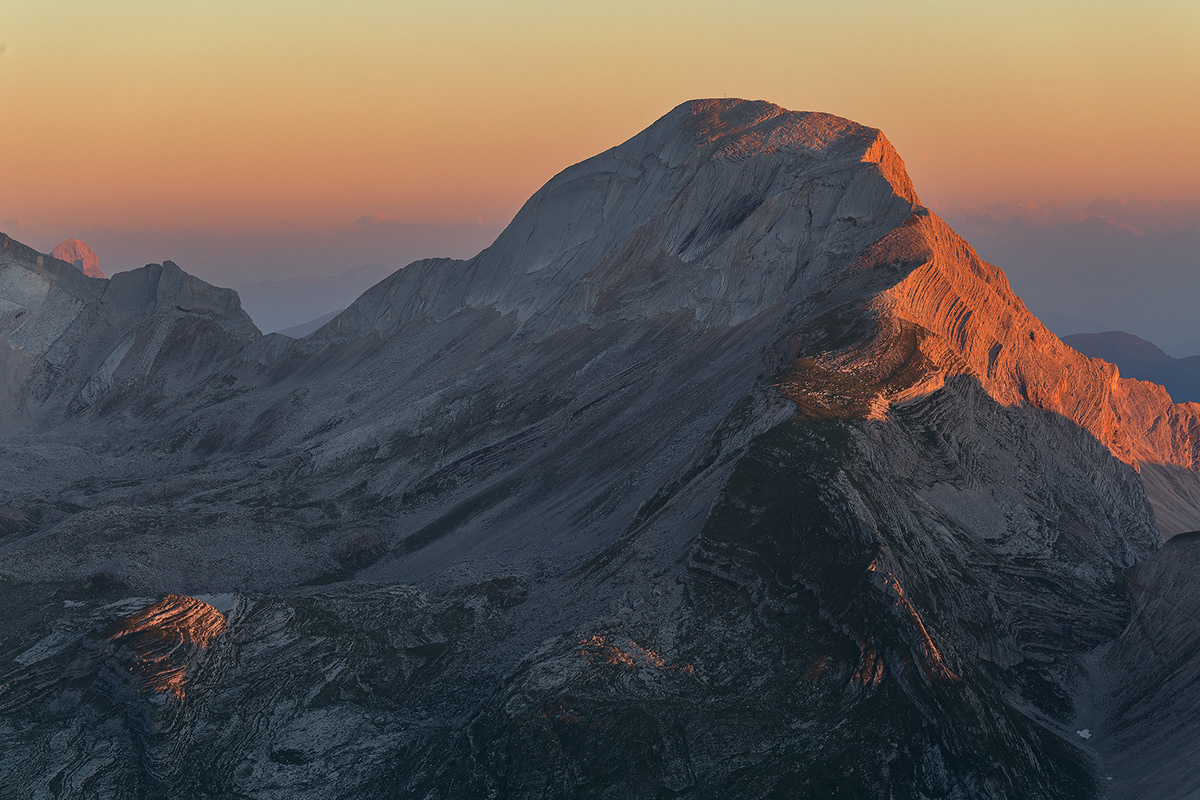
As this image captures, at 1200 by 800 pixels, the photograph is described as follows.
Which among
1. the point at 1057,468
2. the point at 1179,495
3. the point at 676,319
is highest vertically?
the point at 676,319

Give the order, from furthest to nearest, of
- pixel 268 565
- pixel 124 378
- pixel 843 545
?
pixel 124 378 → pixel 268 565 → pixel 843 545

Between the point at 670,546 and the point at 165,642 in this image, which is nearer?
the point at 165,642

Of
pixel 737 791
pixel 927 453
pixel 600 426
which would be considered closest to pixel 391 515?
pixel 600 426

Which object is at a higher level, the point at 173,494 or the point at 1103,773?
the point at 173,494

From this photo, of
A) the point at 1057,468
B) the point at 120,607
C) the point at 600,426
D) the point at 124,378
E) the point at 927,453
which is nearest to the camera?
the point at 120,607

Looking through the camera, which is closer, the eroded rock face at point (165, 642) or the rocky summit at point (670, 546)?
the rocky summit at point (670, 546)

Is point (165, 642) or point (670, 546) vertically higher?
→ point (165, 642)

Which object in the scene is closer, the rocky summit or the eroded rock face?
the rocky summit

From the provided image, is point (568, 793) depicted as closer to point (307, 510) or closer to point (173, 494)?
point (307, 510)
